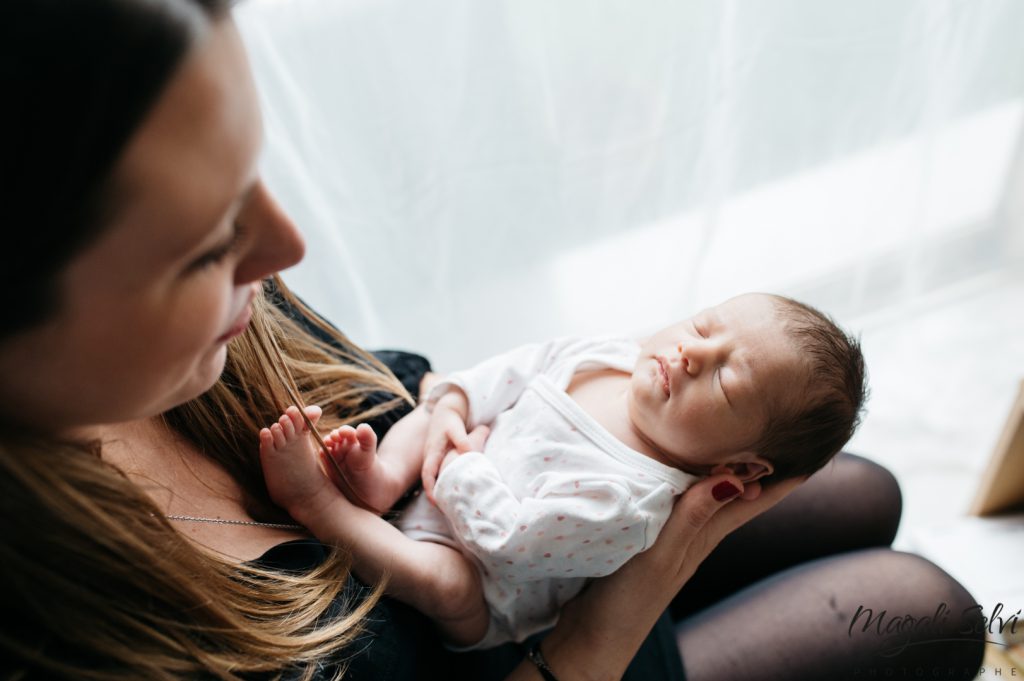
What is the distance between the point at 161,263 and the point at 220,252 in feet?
0.19

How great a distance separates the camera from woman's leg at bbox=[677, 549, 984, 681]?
0.97 m

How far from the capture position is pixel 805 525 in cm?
114

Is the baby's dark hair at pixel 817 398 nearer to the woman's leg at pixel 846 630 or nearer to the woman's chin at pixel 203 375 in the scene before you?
the woman's leg at pixel 846 630

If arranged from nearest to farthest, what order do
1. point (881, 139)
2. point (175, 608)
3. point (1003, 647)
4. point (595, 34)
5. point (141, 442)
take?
point (175, 608) < point (141, 442) < point (595, 34) < point (1003, 647) < point (881, 139)

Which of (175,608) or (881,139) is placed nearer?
(175,608)

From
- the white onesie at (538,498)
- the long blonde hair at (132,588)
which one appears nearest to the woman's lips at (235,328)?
the long blonde hair at (132,588)

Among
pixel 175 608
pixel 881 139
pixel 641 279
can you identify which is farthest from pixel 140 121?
pixel 881 139

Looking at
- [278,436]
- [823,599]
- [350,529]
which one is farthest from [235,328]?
[823,599]

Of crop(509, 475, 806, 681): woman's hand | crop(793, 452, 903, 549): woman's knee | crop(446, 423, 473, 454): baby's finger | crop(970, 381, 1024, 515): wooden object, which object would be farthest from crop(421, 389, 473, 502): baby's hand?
crop(970, 381, 1024, 515): wooden object

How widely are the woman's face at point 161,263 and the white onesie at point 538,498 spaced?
411 mm

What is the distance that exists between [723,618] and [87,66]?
1.01 m

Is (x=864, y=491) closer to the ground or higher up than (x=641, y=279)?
closer to the ground

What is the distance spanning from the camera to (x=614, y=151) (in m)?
1.38

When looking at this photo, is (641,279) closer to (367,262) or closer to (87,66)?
(367,262)
